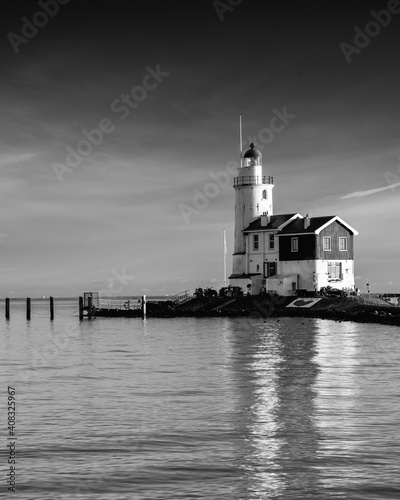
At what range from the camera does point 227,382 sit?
27688mm

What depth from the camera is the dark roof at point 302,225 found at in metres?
77.0

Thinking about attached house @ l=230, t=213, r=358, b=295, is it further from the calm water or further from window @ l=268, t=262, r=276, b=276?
the calm water

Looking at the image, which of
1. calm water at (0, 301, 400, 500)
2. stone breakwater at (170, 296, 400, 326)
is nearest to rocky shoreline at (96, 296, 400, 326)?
stone breakwater at (170, 296, 400, 326)

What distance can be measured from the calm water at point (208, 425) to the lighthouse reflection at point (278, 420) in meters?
0.05

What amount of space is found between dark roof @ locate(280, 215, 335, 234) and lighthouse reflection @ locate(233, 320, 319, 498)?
36763 mm

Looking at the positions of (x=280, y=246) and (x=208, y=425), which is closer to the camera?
(x=208, y=425)

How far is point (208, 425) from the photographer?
19484 mm

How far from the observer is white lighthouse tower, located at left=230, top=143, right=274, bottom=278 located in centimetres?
8206

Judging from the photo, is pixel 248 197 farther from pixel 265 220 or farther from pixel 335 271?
pixel 335 271

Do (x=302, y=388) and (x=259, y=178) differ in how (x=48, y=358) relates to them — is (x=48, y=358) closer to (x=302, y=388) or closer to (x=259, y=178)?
(x=302, y=388)

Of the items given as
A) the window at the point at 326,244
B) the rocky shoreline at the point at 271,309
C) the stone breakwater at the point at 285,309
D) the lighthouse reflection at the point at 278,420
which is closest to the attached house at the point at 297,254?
the window at the point at 326,244

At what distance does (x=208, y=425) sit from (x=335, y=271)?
60011mm

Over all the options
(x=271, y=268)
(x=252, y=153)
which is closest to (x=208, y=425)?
(x=271, y=268)

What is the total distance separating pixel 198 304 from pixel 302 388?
57111mm
